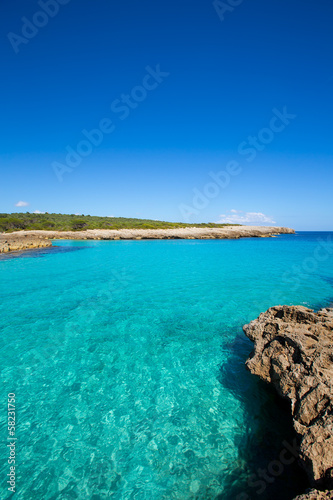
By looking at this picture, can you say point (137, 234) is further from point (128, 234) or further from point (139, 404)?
point (139, 404)

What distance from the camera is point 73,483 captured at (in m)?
3.38

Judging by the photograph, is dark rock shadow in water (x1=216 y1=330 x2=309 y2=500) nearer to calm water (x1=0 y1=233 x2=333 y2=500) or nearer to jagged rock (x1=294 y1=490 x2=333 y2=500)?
calm water (x1=0 y1=233 x2=333 y2=500)

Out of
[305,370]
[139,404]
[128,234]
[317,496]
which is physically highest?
[128,234]

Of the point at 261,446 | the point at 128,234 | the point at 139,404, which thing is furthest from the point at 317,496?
the point at 128,234

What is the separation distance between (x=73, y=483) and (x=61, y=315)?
22.7 feet

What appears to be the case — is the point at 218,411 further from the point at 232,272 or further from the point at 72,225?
the point at 72,225

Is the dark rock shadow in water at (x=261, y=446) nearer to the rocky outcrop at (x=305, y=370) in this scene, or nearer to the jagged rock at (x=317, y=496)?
the rocky outcrop at (x=305, y=370)

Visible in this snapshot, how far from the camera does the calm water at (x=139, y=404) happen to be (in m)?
3.41

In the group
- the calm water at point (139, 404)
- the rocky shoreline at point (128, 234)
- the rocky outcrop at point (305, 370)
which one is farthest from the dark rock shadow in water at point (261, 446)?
the rocky shoreline at point (128, 234)

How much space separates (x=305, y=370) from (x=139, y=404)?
11.5ft

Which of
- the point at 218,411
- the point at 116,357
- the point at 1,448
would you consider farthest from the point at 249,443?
the point at 1,448

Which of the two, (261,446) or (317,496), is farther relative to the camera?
(261,446)

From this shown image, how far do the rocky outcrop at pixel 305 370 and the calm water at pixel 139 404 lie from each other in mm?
567

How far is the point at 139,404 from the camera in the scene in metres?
4.86
